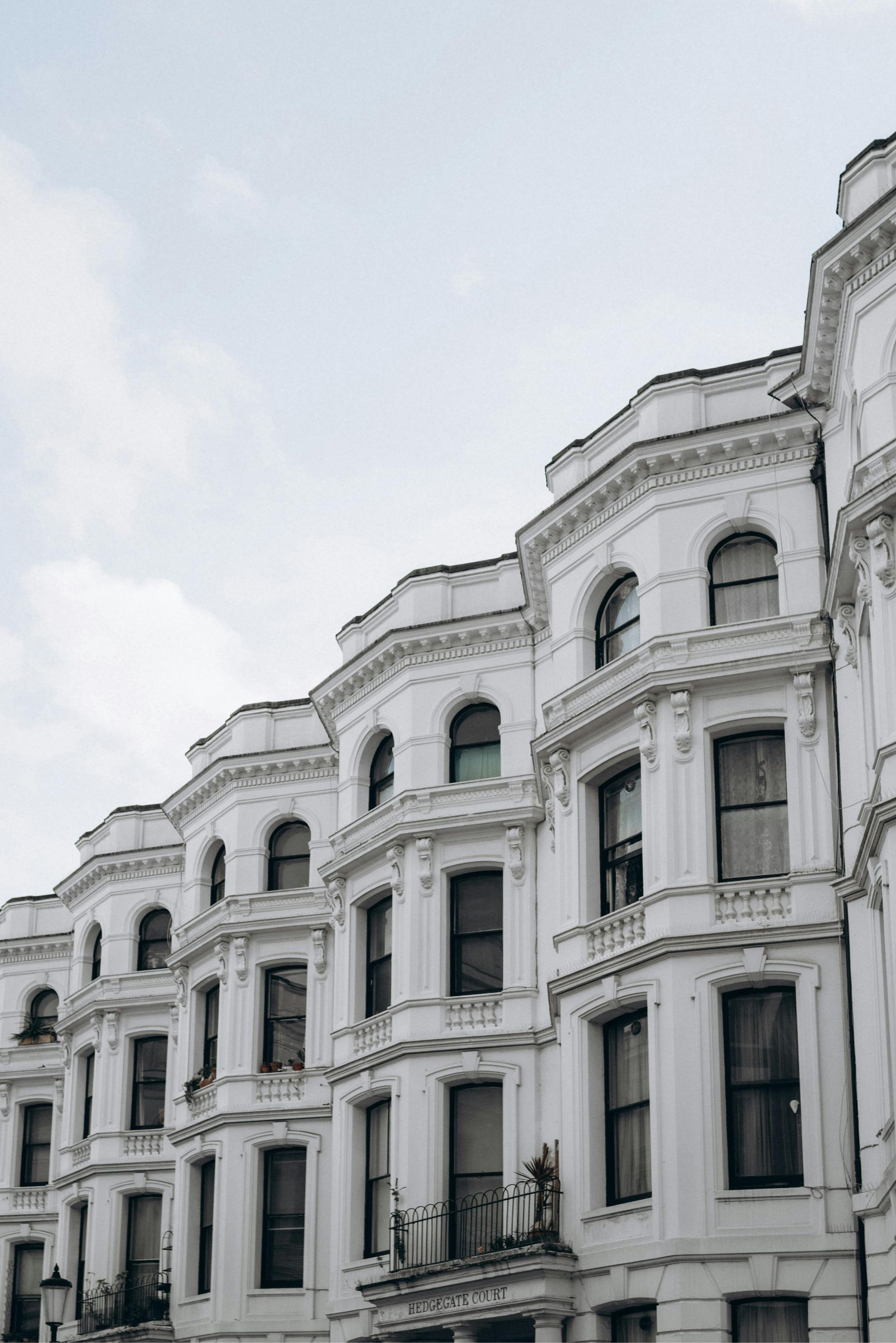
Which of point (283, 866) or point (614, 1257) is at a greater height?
point (283, 866)

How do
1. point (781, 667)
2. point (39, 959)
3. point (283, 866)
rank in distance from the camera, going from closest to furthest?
point (781, 667) → point (283, 866) → point (39, 959)

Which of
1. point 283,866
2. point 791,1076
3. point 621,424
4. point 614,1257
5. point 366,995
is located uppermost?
point 621,424

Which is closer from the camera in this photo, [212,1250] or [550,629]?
[550,629]

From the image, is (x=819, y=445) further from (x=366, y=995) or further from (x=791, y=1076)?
(x=366, y=995)

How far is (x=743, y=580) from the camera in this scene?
89.3 ft

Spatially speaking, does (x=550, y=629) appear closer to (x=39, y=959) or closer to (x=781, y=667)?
(x=781, y=667)

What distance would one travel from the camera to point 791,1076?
24.5m

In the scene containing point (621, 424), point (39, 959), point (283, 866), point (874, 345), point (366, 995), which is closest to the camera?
point (874, 345)

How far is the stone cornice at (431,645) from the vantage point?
31578 mm

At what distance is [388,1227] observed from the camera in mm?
30109

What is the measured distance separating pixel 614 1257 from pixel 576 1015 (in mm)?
3475

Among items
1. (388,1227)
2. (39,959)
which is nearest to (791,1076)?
(388,1227)

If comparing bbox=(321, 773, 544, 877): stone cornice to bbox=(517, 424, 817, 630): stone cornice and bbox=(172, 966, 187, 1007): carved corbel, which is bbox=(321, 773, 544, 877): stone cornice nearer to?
bbox=(517, 424, 817, 630): stone cornice

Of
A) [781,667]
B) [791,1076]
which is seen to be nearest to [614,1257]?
[791,1076]
